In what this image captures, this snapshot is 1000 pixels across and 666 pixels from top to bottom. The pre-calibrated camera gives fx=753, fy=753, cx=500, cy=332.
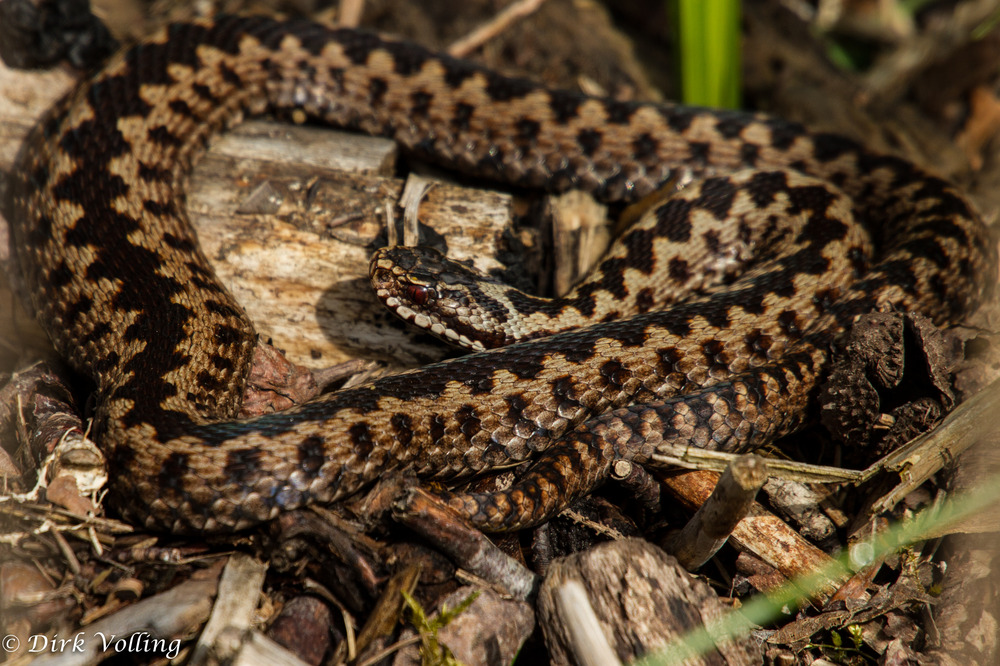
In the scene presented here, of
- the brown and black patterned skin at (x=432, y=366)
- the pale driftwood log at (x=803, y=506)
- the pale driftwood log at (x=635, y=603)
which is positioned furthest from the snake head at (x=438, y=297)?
the pale driftwood log at (x=635, y=603)

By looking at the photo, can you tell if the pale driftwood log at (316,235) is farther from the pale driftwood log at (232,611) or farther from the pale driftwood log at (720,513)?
the pale driftwood log at (720,513)

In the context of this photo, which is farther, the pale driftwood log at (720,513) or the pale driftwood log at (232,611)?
the pale driftwood log at (232,611)

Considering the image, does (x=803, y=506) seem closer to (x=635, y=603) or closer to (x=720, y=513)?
(x=720, y=513)

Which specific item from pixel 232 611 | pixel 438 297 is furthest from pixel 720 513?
pixel 438 297

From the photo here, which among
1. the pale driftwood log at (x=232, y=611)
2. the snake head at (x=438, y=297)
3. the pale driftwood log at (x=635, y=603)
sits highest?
the snake head at (x=438, y=297)

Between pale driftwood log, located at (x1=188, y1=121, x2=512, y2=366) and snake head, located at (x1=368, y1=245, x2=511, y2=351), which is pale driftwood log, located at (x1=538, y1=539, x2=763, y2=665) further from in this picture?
pale driftwood log, located at (x1=188, y1=121, x2=512, y2=366)

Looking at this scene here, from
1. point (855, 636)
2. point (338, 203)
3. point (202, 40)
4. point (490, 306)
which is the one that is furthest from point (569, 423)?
point (202, 40)
